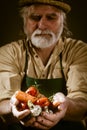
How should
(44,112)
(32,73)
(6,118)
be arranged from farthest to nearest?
(32,73) < (6,118) < (44,112)

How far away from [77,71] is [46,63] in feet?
0.70

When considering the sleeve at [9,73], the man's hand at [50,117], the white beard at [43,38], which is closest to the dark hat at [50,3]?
the white beard at [43,38]

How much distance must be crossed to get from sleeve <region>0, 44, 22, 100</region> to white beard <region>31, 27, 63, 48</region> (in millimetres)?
158

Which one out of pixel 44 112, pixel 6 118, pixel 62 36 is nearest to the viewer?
pixel 44 112

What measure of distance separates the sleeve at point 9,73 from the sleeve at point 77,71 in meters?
0.29

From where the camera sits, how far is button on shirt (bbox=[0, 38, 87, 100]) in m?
2.16

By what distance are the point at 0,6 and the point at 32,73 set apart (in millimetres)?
593

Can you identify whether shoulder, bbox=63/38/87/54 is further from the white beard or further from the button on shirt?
the white beard

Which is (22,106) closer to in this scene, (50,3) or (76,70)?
(76,70)

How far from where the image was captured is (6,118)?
2.12 m

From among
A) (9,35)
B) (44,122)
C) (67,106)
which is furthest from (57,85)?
(9,35)

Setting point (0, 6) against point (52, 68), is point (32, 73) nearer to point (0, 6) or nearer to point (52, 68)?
point (52, 68)

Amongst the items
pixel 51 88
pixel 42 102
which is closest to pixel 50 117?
pixel 42 102

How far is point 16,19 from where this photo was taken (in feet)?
8.47
